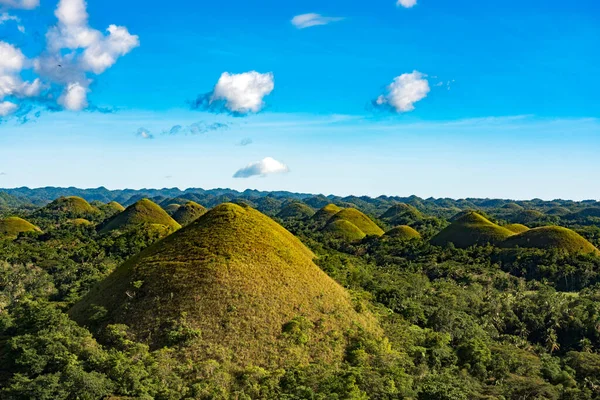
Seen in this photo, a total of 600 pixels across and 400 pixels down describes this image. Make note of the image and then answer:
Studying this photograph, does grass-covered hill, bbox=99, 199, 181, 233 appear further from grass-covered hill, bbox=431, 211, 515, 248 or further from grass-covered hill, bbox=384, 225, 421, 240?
grass-covered hill, bbox=431, 211, 515, 248

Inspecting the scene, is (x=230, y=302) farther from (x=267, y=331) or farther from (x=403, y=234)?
(x=403, y=234)

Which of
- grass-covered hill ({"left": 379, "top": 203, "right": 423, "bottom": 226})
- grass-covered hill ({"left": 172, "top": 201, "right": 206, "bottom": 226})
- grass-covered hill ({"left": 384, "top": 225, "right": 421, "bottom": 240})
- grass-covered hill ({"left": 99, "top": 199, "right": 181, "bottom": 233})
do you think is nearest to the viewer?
grass-covered hill ({"left": 384, "top": 225, "right": 421, "bottom": 240})

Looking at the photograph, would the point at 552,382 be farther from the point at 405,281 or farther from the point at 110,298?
the point at 110,298

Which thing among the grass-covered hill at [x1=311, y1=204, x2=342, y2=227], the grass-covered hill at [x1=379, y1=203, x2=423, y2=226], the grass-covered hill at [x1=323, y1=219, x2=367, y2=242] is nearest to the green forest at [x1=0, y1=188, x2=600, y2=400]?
the grass-covered hill at [x1=323, y1=219, x2=367, y2=242]

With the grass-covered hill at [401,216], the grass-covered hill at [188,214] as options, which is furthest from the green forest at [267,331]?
the grass-covered hill at [401,216]

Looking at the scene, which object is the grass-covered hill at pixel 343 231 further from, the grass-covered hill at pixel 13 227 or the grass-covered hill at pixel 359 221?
the grass-covered hill at pixel 13 227

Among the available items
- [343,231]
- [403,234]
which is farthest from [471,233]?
[343,231]
